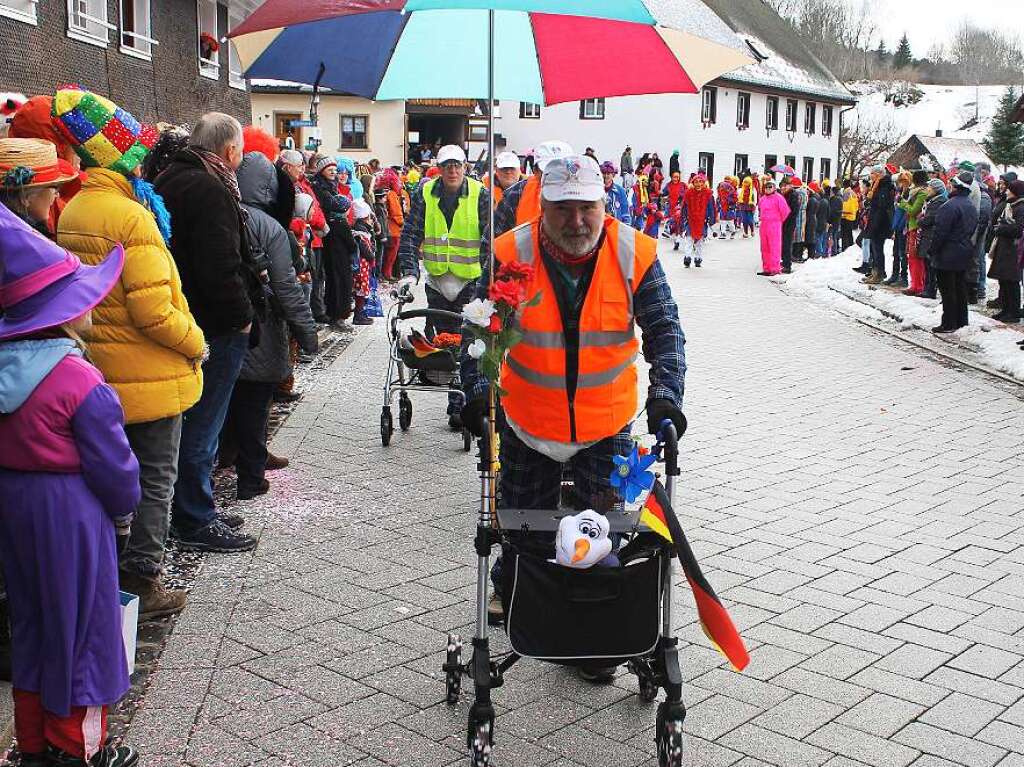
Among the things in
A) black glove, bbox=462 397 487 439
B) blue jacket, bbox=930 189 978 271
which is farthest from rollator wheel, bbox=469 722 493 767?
blue jacket, bbox=930 189 978 271

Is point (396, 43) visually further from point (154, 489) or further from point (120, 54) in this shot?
point (120, 54)

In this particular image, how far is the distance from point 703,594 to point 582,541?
0.42m

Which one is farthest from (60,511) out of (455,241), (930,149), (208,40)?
(930,149)

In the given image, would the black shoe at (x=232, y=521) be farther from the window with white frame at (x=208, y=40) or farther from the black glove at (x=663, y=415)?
the window with white frame at (x=208, y=40)

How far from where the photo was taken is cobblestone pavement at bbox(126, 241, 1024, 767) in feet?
14.1

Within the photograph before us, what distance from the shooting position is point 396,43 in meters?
6.78

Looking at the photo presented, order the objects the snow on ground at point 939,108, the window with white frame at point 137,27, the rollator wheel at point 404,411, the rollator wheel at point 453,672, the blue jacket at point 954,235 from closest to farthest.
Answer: the rollator wheel at point 453,672, the rollator wheel at point 404,411, the blue jacket at point 954,235, the window with white frame at point 137,27, the snow on ground at point 939,108

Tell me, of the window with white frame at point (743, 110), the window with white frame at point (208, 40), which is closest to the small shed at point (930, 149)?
the window with white frame at point (743, 110)

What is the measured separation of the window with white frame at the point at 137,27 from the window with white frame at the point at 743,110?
45317 millimetres

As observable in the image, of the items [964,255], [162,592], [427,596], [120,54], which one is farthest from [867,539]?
[120,54]

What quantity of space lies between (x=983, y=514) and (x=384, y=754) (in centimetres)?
469

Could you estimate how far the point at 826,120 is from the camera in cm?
7100

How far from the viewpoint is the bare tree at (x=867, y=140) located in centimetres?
7994

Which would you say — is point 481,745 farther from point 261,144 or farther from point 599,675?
point 261,144
